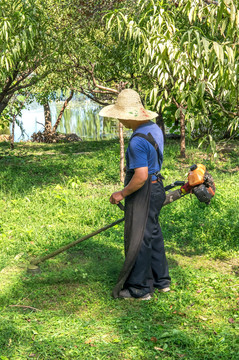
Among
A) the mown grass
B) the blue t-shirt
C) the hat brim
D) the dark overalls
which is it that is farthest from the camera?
the dark overalls

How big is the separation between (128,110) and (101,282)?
5.93 ft

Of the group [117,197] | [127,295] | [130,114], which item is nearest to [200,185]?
[117,197]

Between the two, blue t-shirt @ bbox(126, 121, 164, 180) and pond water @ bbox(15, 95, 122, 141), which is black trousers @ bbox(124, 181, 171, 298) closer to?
blue t-shirt @ bbox(126, 121, 164, 180)

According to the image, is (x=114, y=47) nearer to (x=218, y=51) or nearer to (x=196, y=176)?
(x=196, y=176)

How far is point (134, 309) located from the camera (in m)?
3.99

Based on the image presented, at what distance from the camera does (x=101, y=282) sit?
4500 mm

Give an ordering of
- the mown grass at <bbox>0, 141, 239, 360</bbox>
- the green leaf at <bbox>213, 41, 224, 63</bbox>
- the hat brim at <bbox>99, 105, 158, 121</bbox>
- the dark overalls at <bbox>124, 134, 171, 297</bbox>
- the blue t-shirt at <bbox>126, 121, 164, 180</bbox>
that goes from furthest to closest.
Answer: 1. the dark overalls at <bbox>124, 134, 171, 297</bbox>
2. the hat brim at <bbox>99, 105, 158, 121</bbox>
3. the blue t-shirt at <bbox>126, 121, 164, 180</bbox>
4. the mown grass at <bbox>0, 141, 239, 360</bbox>
5. the green leaf at <bbox>213, 41, 224, 63</bbox>

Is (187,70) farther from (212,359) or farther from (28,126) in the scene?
(28,126)

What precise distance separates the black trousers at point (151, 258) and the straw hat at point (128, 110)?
2.09ft

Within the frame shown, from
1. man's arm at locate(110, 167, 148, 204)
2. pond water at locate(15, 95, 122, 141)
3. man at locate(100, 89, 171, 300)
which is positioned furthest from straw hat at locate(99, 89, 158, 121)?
pond water at locate(15, 95, 122, 141)

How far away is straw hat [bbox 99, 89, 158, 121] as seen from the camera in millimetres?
3893

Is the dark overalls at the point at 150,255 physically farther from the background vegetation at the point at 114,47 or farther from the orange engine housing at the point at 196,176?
the background vegetation at the point at 114,47

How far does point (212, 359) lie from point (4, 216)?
14.2ft

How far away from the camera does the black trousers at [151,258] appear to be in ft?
13.2
